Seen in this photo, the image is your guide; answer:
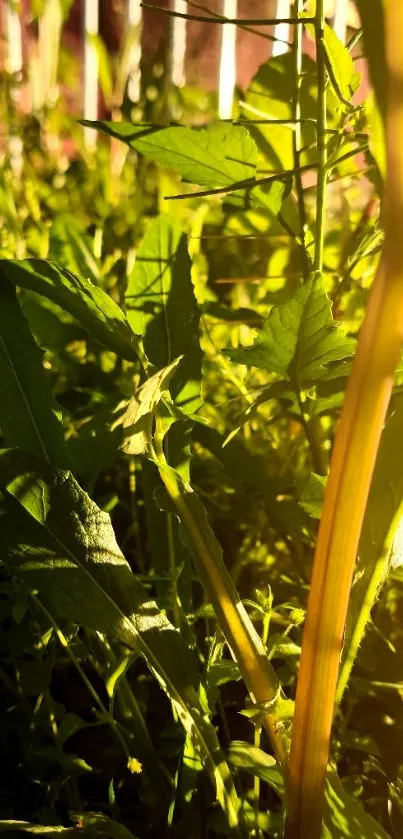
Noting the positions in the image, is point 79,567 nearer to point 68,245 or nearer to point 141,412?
point 141,412

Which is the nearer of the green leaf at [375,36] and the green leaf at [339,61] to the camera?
the green leaf at [375,36]

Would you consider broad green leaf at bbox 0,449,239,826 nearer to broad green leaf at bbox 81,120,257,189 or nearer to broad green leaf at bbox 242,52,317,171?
broad green leaf at bbox 81,120,257,189

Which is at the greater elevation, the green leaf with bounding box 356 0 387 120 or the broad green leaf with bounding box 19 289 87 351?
the green leaf with bounding box 356 0 387 120

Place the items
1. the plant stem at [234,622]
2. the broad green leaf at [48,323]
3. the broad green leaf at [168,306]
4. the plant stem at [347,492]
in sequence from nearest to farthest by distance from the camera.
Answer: the plant stem at [347,492] → the plant stem at [234,622] → the broad green leaf at [168,306] → the broad green leaf at [48,323]

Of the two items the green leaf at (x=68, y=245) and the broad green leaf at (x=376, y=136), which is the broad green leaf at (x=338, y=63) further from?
the green leaf at (x=68, y=245)

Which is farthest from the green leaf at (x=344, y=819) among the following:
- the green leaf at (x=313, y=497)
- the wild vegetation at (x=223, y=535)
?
the green leaf at (x=313, y=497)

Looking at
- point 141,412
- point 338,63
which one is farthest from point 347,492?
point 338,63

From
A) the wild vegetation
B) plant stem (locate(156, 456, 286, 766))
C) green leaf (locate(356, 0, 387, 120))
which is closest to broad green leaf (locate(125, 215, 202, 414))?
the wild vegetation

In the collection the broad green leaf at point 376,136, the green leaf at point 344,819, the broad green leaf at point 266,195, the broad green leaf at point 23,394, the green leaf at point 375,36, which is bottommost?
the green leaf at point 344,819
